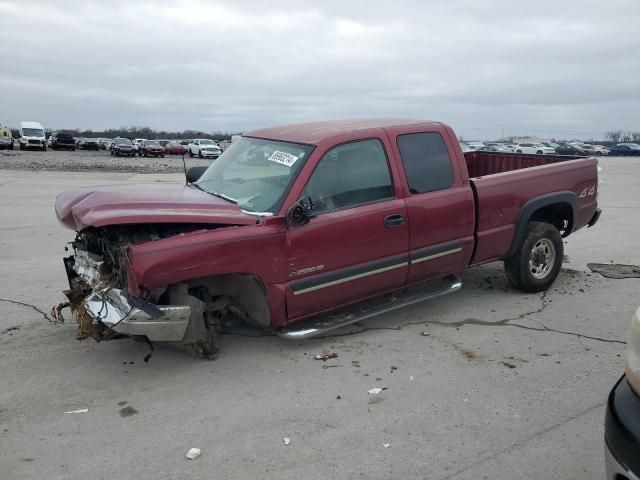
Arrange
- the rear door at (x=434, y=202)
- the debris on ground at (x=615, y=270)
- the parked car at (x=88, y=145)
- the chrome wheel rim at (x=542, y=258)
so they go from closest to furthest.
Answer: the rear door at (x=434, y=202) → the chrome wheel rim at (x=542, y=258) → the debris on ground at (x=615, y=270) → the parked car at (x=88, y=145)

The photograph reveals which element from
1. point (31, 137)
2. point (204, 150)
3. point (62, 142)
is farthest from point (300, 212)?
point (62, 142)

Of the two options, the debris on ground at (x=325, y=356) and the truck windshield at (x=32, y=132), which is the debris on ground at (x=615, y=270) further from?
the truck windshield at (x=32, y=132)

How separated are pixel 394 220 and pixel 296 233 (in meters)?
Answer: 0.95

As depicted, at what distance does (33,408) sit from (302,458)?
1895 millimetres

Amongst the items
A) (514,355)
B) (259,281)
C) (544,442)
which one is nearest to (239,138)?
(259,281)

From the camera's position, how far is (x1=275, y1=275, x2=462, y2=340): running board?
14.6 feet

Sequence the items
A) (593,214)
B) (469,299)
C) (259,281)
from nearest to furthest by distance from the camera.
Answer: (259,281), (469,299), (593,214)

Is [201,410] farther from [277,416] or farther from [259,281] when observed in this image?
[259,281]

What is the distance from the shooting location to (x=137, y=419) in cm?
359

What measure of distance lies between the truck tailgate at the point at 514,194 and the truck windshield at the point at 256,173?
1.89 metres

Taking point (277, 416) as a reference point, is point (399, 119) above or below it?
above

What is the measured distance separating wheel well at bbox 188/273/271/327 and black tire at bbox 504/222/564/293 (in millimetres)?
2940

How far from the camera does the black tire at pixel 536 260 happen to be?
19.2ft

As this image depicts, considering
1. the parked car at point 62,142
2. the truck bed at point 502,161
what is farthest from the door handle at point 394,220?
the parked car at point 62,142
